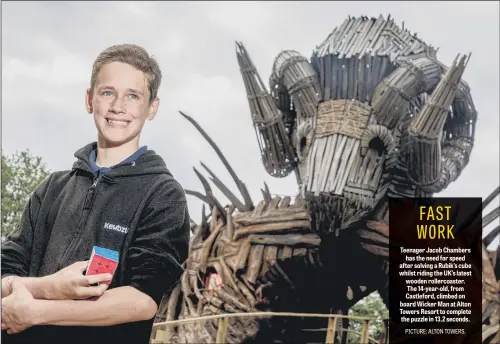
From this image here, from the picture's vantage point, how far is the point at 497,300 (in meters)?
5.13

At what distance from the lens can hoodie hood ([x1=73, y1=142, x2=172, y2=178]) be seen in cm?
367

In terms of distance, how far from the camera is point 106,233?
3578 mm

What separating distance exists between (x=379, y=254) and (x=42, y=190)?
251 centimetres

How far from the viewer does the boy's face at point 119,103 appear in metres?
3.69

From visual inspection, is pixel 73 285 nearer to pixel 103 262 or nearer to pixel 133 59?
pixel 103 262

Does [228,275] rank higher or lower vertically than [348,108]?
lower

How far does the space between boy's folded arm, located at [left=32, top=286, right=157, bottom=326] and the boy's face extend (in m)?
0.77

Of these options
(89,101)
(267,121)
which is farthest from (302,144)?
(89,101)

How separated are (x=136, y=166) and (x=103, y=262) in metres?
0.49

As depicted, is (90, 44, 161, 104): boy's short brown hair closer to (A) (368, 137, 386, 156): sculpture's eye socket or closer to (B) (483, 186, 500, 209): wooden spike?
(A) (368, 137, 386, 156): sculpture's eye socket

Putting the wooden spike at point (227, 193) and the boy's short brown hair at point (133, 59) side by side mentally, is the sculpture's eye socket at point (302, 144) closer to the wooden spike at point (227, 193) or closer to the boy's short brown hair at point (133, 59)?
the wooden spike at point (227, 193)

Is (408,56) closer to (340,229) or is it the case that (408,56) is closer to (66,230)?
(340,229)

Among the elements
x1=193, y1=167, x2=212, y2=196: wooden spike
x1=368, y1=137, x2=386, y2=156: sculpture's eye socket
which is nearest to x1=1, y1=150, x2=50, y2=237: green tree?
x1=193, y1=167, x2=212, y2=196: wooden spike

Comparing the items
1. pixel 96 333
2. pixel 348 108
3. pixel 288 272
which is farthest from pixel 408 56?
→ pixel 96 333
